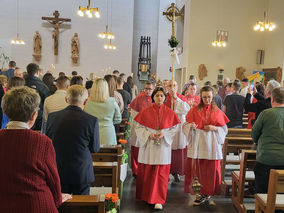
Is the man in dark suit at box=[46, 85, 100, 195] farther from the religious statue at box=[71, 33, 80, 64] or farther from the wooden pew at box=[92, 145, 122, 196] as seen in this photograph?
the religious statue at box=[71, 33, 80, 64]

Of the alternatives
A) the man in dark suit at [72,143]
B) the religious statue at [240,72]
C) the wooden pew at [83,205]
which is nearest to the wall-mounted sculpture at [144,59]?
the religious statue at [240,72]

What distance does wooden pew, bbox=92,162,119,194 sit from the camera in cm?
364

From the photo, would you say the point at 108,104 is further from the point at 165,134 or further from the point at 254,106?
the point at 254,106

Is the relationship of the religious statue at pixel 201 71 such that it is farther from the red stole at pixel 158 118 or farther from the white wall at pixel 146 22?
the red stole at pixel 158 118

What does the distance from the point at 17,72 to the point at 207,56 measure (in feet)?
34.8

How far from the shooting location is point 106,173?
3734 mm

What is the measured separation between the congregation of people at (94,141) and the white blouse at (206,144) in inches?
0.6

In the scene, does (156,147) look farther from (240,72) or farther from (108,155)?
(240,72)

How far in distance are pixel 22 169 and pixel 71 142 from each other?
1131 mm

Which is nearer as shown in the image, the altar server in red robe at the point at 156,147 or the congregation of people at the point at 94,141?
the congregation of people at the point at 94,141

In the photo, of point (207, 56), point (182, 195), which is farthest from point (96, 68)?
point (182, 195)

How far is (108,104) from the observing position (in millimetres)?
4359

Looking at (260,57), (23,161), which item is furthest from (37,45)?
(23,161)

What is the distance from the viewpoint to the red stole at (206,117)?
457 centimetres
